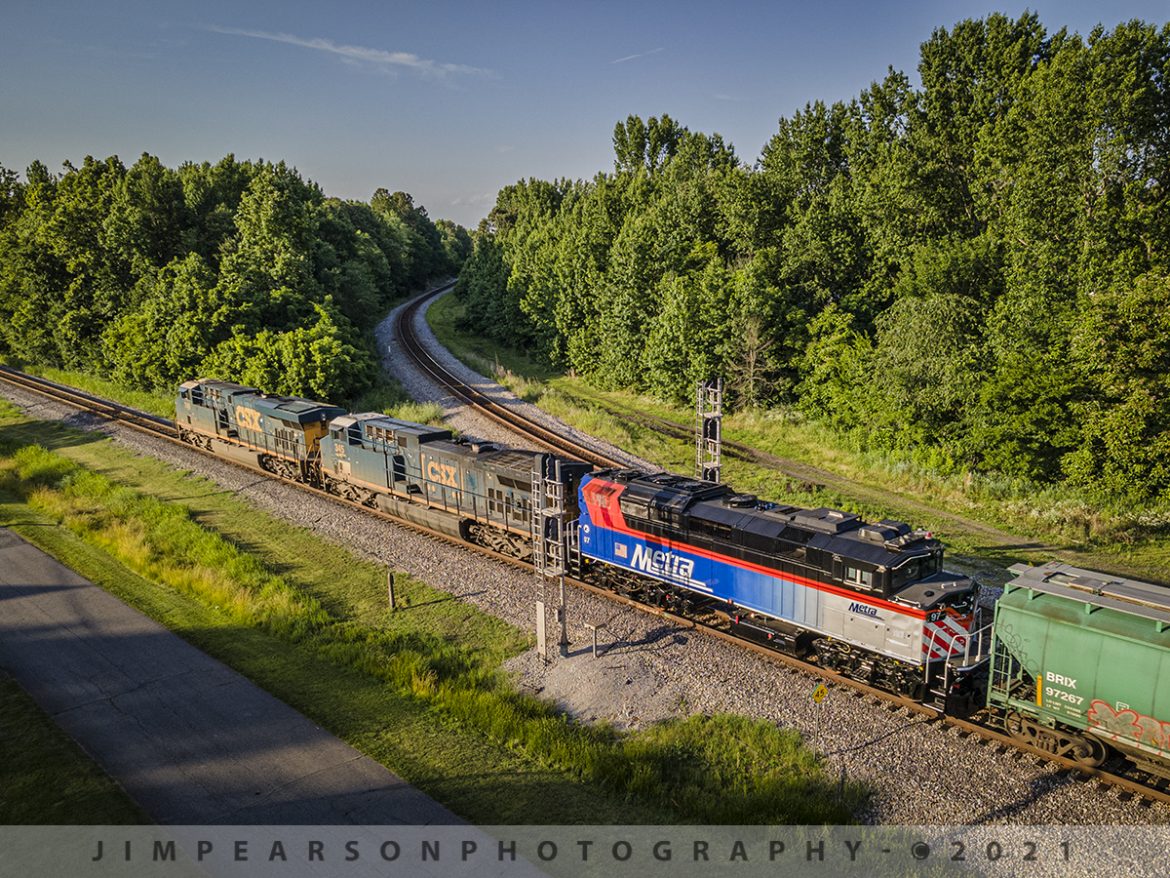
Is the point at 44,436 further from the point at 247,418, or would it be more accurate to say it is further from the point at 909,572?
the point at 909,572

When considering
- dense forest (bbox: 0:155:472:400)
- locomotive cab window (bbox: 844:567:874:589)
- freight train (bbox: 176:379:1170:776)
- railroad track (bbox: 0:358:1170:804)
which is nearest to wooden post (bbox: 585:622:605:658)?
railroad track (bbox: 0:358:1170:804)

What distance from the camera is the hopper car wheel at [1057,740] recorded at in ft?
46.9

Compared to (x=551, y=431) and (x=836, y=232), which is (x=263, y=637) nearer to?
(x=551, y=431)

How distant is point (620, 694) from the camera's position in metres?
17.9

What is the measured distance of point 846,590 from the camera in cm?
1697

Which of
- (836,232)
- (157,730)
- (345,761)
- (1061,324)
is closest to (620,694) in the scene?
(345,761)

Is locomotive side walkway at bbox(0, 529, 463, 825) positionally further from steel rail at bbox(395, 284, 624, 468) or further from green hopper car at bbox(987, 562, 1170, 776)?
steel rail at bbox(395, 284, 624, 468)

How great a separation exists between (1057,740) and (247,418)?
3609cm

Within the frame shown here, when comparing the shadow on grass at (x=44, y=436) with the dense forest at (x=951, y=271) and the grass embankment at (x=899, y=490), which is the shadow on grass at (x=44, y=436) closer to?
the grass embankment at (x=899, y=490)

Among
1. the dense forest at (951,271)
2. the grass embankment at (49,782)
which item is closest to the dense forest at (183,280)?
the dense forest at (951,271)

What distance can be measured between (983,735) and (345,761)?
1365 centimetres

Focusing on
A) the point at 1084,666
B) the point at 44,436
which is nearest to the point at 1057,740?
the point at 1084,666

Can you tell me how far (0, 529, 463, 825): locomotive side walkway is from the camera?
1368 cm

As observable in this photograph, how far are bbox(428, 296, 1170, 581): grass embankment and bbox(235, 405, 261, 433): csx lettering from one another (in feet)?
58.8
